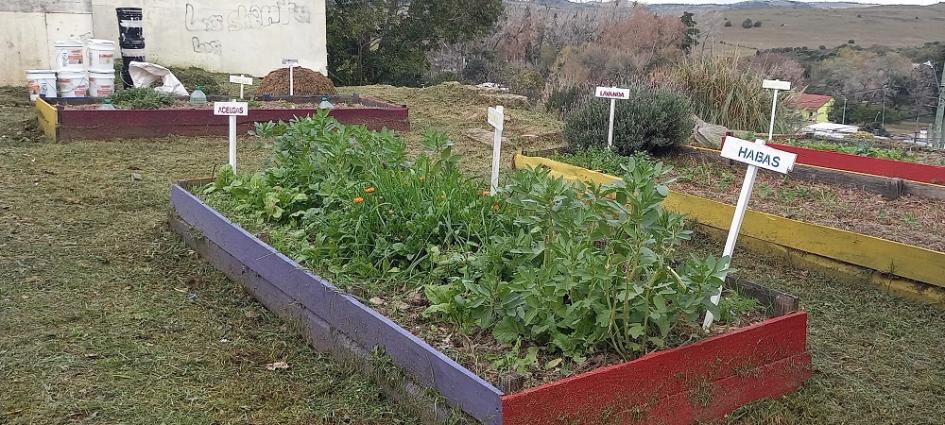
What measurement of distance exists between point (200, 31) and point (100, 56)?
7.05 meters

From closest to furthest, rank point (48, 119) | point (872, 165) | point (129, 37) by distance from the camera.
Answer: point (872, 165), point (48, 119), point (129, 37)

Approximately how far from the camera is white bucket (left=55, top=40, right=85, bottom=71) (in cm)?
1074

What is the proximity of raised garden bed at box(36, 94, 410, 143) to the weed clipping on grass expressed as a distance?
14.8ft

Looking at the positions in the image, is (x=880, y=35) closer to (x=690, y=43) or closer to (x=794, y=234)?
(x=690, y=43)

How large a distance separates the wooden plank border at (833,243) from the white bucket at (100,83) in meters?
8.09

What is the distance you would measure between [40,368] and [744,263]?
4.03 m

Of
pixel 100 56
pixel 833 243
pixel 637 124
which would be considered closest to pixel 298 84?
pixel 100 56

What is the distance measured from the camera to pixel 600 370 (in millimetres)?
2809

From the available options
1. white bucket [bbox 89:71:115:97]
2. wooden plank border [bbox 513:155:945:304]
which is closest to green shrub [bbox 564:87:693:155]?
wooden plank border [bbox 513:155:945:304]

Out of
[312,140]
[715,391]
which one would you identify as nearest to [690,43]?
[312,140]

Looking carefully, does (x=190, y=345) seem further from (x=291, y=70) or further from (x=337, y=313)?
(x=291, y=70)

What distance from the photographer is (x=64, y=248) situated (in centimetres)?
509

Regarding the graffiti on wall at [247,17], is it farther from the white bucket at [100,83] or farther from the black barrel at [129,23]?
the white bucket at [100,83]

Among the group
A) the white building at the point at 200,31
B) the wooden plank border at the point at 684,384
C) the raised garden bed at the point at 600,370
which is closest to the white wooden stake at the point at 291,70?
the white building at the point at 200,31
